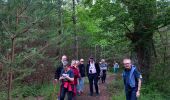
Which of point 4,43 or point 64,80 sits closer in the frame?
point 4,43

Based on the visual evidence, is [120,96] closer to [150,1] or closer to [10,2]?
[150,1]

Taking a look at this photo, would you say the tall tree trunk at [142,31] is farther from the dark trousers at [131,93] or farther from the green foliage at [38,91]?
the dark trousers at [131,93]


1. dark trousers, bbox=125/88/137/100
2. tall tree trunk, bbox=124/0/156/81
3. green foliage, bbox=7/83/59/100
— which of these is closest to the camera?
dark trousers, bbox=125/88/137/100

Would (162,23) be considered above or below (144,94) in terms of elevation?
above

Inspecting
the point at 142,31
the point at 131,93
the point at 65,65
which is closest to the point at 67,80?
the point at 65,65

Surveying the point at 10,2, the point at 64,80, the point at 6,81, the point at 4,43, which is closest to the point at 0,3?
the point at 10,2

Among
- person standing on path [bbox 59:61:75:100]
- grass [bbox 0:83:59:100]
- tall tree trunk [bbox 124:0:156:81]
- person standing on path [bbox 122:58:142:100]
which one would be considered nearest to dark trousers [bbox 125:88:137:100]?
person standing on path [bbox 122:58:142:100]

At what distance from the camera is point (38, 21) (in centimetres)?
768

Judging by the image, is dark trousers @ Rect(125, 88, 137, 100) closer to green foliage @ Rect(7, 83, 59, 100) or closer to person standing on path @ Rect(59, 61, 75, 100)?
person standing on path @ Rect(59, 61, 75, 100)

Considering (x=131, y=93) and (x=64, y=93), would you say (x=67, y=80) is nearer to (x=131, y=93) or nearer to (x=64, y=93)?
(x=64, y=93)

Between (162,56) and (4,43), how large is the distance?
514 inches

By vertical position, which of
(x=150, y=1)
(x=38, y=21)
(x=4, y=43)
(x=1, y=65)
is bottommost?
(x=1, y=65)

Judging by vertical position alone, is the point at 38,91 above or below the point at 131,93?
below

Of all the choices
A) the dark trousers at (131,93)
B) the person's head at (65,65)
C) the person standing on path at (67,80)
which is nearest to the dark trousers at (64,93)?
the person standing on path at (67,80)
